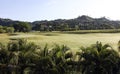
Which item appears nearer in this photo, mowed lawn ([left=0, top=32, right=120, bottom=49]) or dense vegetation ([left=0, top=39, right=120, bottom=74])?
dense vegetation ([left=0, top=39, right=120, bottom=74])

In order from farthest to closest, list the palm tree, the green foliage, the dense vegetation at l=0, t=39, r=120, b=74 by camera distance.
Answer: the green foliage, the palm tree, the dense vegetation at l=0, t=39, r=120, b=74

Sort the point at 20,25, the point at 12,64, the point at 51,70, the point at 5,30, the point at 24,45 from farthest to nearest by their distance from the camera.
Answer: the point at 20,25, the point at 5,30, the point at 24,45, the point at 12,64, the point at 51,70

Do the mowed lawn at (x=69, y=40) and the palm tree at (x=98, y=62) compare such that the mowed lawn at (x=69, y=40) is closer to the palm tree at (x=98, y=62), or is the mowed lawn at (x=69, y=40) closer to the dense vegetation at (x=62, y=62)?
the dense vegetation at (x=62, y=62)

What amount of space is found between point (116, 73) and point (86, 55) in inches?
134

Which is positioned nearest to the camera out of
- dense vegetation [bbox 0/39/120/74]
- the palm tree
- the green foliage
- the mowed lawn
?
dense vegetation [bbox 0/39/120/74]

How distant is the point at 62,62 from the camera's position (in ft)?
96.2

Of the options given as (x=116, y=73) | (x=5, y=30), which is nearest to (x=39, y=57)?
(x=116, y=73)

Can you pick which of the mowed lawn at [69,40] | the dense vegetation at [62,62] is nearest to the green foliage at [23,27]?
the mowed lawn at [69,40]

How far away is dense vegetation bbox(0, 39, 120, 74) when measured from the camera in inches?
1145

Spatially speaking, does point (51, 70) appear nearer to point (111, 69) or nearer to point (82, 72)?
point (82, 72)

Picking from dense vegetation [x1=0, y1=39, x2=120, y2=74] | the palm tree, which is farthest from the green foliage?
the palm tree

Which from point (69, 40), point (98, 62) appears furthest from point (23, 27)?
point (98, 62)

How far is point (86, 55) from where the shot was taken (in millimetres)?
29938

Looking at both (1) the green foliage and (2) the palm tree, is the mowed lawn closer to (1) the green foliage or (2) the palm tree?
(2) the palm tree
